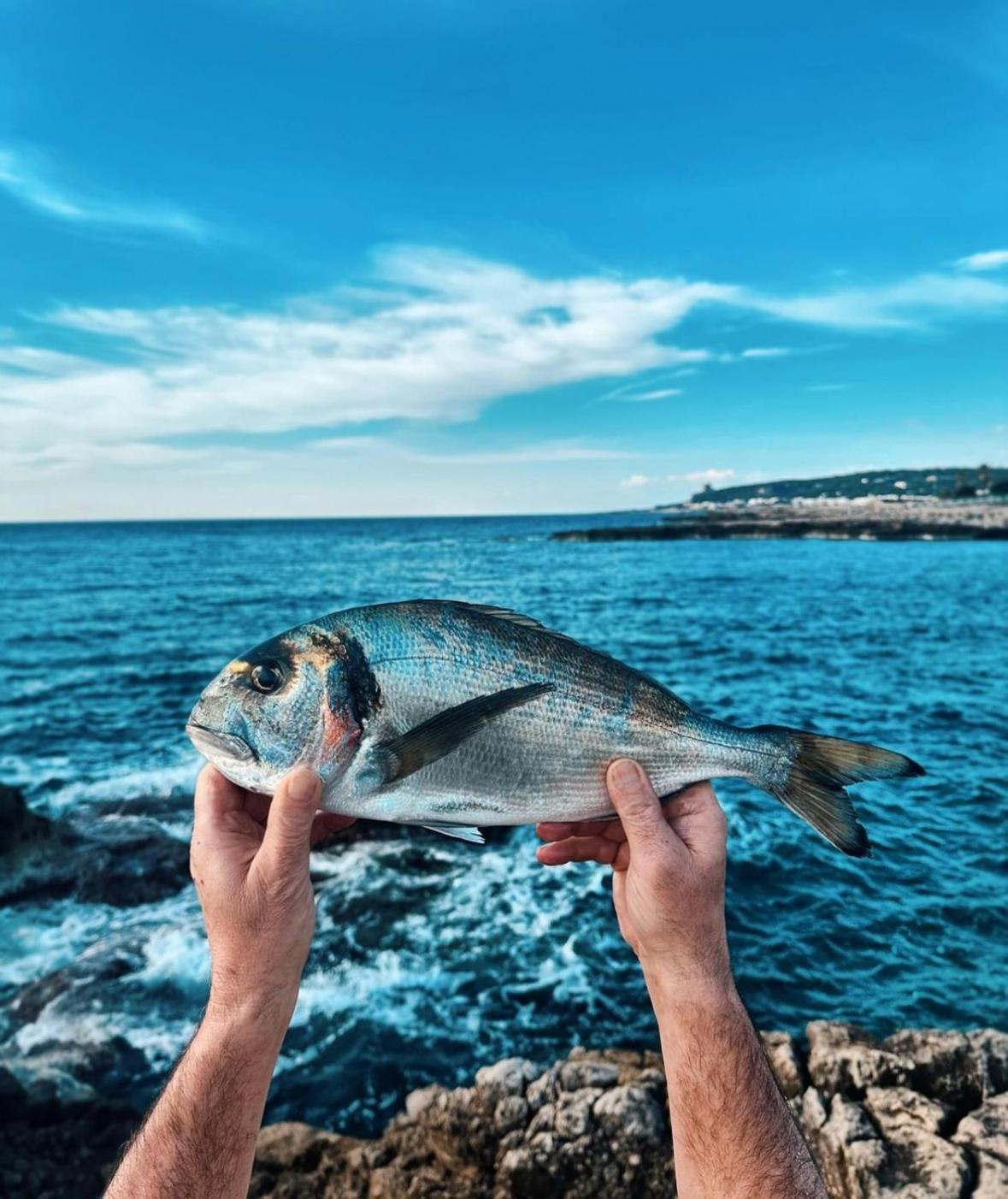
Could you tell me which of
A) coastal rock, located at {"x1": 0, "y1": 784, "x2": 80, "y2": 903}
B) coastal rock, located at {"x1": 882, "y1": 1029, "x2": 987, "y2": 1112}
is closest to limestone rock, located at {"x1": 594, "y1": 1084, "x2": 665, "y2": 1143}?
coastal rock, located at {"x1": 882, "y1": 1029, "x2": 987, "y2": 1112}

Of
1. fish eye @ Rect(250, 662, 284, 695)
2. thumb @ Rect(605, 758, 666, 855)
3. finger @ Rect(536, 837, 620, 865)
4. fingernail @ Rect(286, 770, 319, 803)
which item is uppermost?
fish eye @ Rect(250, 662, 284, 695)

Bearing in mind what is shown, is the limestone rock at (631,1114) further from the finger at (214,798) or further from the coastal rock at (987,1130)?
the finger at (214,798)

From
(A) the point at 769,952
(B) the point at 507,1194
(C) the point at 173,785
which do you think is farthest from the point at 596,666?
(C) the point at 173,785

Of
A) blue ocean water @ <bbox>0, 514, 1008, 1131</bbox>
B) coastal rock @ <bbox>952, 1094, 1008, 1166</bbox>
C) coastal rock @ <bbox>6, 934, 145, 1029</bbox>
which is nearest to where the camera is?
coastal rock @ <bbox>952, 1094, 1008, 1166</bbox>

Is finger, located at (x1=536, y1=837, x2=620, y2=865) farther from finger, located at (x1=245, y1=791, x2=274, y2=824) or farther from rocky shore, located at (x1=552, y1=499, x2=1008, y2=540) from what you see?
rocky shore, located at (x1=552, y1=499, x2=1008, y2=540)

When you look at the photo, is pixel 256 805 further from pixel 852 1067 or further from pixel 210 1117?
pixel 852 1067

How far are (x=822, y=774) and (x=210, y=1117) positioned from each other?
2.47m

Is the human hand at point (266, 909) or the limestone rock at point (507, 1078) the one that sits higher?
the human hand at point (266, 909)

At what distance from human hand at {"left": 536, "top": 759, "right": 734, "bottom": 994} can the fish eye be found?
1284mm

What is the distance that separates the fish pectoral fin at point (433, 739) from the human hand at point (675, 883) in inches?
21.7

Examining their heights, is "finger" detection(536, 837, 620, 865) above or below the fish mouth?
below

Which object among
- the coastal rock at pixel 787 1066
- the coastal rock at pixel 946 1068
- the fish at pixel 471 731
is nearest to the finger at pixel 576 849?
the fish at pixel 471 731

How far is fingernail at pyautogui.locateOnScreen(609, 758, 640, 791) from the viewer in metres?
2.89

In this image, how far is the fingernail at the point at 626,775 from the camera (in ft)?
9.48
